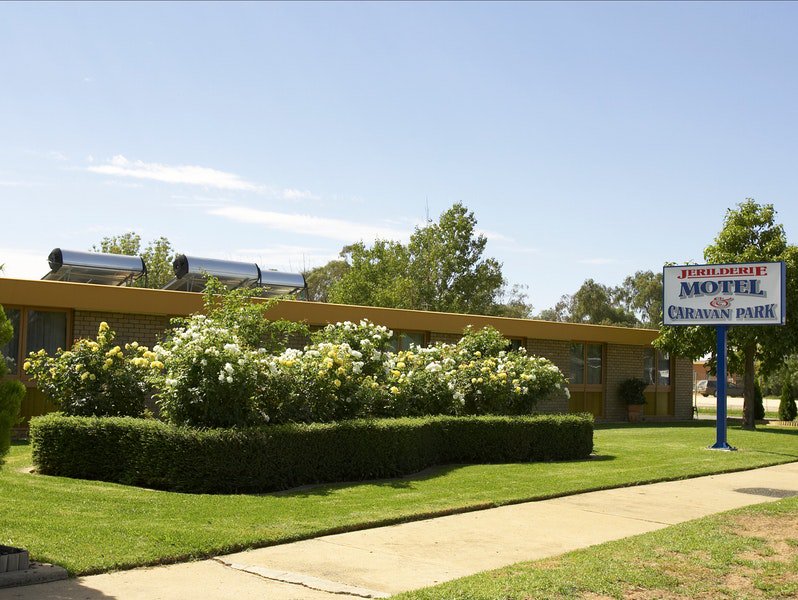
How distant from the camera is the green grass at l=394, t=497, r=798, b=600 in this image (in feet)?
22.0

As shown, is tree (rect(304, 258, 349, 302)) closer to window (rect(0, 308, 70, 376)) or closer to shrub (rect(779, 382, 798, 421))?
shrub (rect(779, 382, 798, 421))

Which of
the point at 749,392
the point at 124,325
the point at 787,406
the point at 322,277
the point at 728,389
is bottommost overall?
the point at 728,389

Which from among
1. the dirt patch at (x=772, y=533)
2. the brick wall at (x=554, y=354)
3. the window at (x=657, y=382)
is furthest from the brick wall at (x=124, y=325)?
the window at (x=657, y=382)

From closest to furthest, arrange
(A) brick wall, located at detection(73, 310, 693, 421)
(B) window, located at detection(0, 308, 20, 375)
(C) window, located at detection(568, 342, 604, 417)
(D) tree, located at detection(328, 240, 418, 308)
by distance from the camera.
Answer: (B) window, located at detection(0, 308, 20, 375)
(A) brick wall, located at detection(73, 310, 693, 421)
(C) window, located at detection(568, 342, 604, 417)
(D) tree, located at detection(328, 240, 418, 308)

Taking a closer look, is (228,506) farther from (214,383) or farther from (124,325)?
(124,325)

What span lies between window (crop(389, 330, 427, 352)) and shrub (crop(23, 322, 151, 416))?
10639mm

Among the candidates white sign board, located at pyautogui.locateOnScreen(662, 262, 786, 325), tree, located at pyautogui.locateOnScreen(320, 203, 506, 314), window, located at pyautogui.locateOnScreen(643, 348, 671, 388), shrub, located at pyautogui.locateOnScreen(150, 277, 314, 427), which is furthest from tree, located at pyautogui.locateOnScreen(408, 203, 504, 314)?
shrub, located at pyautogui.locateOnScreen(150, 277, 314, 427)

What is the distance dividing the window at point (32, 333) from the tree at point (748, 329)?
1783 cm

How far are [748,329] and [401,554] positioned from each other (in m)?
21.0

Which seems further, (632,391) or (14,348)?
(632,391)

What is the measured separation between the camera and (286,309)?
795 inches

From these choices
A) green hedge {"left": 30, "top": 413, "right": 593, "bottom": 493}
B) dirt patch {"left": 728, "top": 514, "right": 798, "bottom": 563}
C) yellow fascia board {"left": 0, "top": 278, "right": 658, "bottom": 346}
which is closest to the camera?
dirt patch {"left": 728, "top": 514, "right": 798, "bottom": 563}

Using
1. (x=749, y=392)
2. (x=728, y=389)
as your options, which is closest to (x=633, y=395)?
(x=749, y=392)

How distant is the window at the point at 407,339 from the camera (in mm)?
23422
